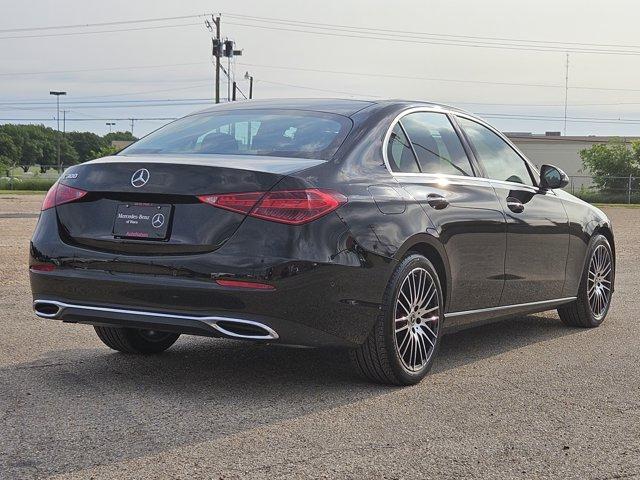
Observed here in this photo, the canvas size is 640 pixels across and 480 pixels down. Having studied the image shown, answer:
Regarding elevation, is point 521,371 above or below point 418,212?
below

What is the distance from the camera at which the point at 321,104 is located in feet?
19.9

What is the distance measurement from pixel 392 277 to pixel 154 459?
5.90 feet

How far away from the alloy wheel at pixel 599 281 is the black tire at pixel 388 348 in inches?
109

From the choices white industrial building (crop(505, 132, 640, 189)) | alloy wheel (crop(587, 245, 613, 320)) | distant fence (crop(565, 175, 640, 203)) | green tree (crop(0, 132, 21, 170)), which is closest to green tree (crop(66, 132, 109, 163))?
green tree (crop(0, 132, 21, 170))

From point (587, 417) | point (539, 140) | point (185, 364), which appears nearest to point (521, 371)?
point (587, 417)

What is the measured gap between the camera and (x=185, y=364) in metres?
6.13

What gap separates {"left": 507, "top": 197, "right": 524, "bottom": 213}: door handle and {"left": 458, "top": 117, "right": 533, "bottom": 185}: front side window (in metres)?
0.17

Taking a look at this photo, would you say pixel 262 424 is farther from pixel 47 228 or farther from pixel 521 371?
pixel 521 371

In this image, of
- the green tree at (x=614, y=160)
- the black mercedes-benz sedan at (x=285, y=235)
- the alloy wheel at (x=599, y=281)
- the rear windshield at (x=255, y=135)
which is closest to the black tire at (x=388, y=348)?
the black mercedes-benz sedan at (x=285, y=235)

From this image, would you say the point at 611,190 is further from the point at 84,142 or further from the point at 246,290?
the point at 84,142

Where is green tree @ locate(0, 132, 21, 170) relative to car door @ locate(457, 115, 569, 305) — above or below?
below

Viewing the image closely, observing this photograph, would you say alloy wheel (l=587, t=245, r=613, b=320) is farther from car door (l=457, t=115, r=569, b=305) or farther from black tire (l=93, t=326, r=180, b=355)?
black tire (l=93, t=326, r=180, b=355)

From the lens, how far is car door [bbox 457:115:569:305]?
21.9 feet

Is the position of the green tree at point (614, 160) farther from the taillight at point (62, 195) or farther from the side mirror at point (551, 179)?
the taillight at point (62, 195)
